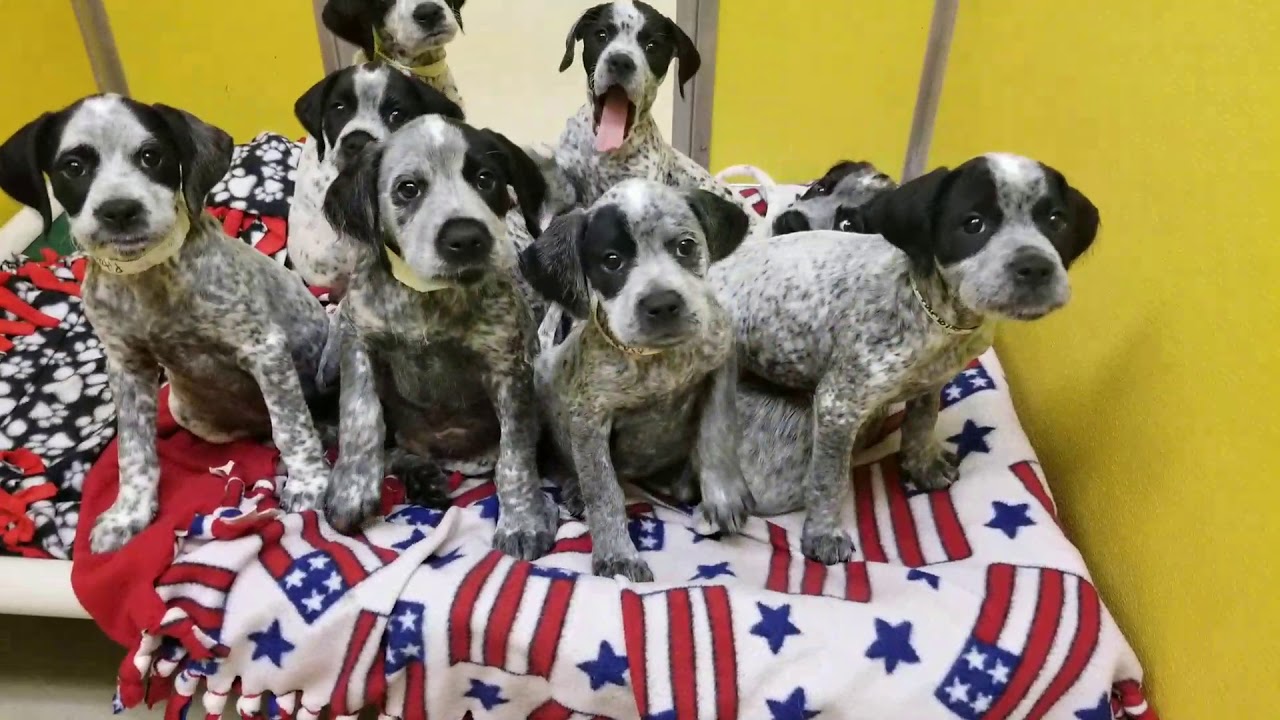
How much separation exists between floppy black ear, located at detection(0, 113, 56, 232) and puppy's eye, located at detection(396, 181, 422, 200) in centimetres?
82

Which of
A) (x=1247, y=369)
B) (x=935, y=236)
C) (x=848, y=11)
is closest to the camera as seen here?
(x=1247, y=369)

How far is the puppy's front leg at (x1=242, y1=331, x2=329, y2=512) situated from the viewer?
2545mm

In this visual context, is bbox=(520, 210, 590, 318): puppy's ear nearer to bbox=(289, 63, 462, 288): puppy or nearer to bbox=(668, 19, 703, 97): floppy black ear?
bbox=(289, 63, 462, 288): puppy

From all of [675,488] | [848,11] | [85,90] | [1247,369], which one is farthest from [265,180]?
[1247,369]

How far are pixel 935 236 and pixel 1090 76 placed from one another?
1075mm

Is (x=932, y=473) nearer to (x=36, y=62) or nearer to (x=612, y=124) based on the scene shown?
(x=612, y=124)

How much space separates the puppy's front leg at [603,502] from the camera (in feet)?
8.16

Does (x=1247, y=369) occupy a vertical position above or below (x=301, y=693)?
above

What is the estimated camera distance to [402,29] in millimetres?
3193

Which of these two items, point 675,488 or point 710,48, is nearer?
point 675,488

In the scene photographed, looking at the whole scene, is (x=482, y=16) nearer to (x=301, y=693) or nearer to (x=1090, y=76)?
(x=1090, y=76)

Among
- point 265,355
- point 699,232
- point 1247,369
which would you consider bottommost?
point 265,355

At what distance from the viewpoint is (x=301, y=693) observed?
7.75 ft

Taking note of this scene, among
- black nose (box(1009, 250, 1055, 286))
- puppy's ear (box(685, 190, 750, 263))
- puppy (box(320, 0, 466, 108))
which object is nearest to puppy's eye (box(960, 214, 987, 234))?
black nose (box(1009, 250, 1055, 286))
